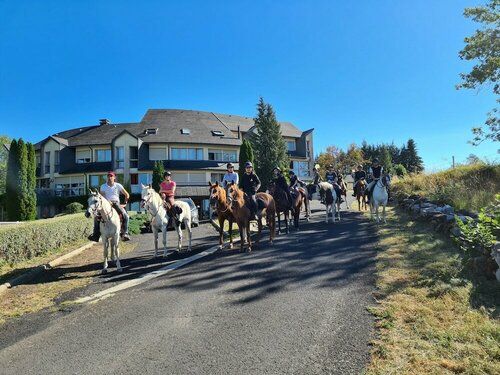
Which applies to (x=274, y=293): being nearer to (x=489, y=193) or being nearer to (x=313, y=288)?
(x=313, y=288)

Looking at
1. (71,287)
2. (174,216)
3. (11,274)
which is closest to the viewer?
(71,287)

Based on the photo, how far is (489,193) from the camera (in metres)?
13.0

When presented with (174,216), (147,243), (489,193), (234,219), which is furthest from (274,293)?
(489,193)

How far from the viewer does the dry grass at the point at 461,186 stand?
498 inches

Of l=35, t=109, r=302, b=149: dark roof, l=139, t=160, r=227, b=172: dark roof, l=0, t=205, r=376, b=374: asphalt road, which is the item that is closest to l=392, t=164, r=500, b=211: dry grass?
l=0, t=205, r=376, b=374: asphalt road

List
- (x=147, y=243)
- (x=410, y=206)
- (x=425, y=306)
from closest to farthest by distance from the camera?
(x=425, y=306) < (x=147, y=243) < (x=410, y=206)

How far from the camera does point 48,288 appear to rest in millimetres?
8258

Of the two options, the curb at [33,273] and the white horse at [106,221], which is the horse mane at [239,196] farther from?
the curb at [33,273]

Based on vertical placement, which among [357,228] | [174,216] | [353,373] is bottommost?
[353,373]

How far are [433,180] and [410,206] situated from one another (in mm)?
4678

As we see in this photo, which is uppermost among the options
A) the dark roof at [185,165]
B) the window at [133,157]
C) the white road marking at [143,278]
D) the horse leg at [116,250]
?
the window at [133,157]

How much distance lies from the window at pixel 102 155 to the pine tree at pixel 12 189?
1493 centimetres

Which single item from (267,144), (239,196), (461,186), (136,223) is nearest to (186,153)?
(267,144)

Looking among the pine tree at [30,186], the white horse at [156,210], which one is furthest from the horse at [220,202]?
the pine tree at [30,186]
